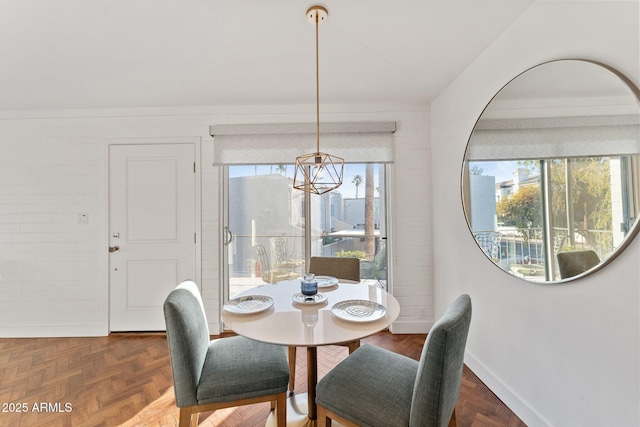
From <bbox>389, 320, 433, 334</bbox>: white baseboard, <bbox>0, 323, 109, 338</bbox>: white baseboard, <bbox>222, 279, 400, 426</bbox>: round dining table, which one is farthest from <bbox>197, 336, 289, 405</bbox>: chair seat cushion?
<bbox>0, 323, 109, 338</bbox>: white baseboard

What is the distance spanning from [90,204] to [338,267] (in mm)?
2592

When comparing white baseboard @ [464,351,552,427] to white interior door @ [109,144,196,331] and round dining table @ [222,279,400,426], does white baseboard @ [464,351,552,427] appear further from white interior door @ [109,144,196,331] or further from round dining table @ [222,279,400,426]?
white interior door @ [109,144,196,331]

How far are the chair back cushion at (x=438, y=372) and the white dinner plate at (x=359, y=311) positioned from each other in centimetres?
31

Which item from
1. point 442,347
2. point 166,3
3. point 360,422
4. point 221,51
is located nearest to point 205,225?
point 221,51

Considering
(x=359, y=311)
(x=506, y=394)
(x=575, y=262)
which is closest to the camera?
(x=575, y=262)

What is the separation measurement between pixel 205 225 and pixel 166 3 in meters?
1.84

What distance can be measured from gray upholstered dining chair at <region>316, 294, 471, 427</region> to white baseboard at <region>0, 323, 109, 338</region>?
271cm

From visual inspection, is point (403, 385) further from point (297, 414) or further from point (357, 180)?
point (357, 180)

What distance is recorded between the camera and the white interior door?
8.96 feet

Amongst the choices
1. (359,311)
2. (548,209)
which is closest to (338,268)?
(359,311)

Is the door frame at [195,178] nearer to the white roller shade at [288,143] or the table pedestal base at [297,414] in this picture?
the white roller shade at [288,143]

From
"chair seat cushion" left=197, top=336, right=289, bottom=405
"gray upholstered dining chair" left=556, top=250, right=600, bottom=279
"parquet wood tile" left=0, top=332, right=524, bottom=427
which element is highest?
"gray upholstered dining chair" left=556, top=250, right=600, bottom=279

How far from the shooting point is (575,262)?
4.09 ft

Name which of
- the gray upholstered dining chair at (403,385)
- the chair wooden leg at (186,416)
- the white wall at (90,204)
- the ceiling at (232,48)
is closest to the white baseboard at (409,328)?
the white wall at (90,204)
